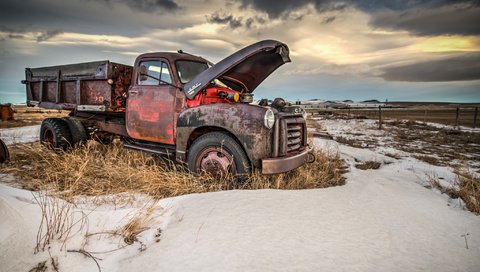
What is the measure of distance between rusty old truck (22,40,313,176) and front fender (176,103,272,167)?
0.04 ft

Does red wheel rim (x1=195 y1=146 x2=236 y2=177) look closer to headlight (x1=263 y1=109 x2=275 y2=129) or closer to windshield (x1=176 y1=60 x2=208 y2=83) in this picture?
headlight (x1=263 y1=109 x2=275 y2=129)

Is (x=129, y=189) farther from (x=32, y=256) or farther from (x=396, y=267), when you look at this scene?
(x=396, y=267)

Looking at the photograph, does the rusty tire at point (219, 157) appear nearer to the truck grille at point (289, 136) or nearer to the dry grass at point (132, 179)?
the dry grass at point (132, 179)

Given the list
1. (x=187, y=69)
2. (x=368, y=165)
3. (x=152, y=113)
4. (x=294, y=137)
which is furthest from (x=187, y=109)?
(x=368, y=165)

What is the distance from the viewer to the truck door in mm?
4297

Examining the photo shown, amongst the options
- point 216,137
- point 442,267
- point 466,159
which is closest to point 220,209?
point 216,137

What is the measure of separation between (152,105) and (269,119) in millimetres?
2227

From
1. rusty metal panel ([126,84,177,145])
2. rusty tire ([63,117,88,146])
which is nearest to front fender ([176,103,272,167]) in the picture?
rusty metal panel ([126,84,177,145])

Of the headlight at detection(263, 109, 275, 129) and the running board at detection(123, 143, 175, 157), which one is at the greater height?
the headlight at detection(263, 109, 275, 129)

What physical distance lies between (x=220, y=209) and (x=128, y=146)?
10.5 ft

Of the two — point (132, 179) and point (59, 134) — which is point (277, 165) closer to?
point (132, 179)

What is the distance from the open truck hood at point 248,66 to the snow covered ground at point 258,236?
1.96 meters

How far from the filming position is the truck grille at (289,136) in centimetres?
349

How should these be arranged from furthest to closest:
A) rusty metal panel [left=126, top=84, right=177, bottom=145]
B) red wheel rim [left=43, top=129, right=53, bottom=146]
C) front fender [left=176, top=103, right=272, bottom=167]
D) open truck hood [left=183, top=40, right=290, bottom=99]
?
1. red wheel rim [left=43, top=129, right=53, bottom=146]
2. rusty metal panel [left=126, top=84, right=177, bottom=145]
3. open truck hood [left=183, top=40, right=290, bottom=99]
4. front fender [left=176, top=103, right=272, bottom=167]
